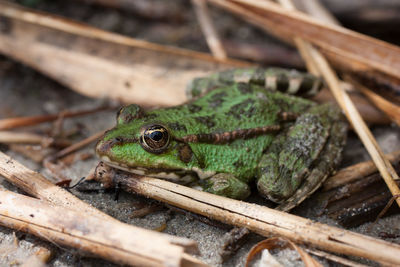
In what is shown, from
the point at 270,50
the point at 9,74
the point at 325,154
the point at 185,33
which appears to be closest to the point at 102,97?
the point at 9,74

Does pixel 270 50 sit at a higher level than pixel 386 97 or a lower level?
higher

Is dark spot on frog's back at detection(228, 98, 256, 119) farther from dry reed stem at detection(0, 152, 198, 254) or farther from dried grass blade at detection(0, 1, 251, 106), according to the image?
dry reed stem at detection(0, 152, 198, 254)

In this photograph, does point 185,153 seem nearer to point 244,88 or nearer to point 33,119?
point 244,88

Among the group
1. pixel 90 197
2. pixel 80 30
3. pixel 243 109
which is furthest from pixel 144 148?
pixel 80 30

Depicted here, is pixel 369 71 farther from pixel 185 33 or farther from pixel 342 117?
pixel 185 33

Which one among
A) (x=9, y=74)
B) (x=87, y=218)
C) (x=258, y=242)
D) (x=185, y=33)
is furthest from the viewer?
(x=185, y=33)

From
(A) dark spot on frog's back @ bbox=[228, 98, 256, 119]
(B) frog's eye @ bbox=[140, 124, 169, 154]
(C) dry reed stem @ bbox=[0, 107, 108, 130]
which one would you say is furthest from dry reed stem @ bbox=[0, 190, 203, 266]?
(C) dry reed stem @ bbox=[0, 107, 108, 130]
